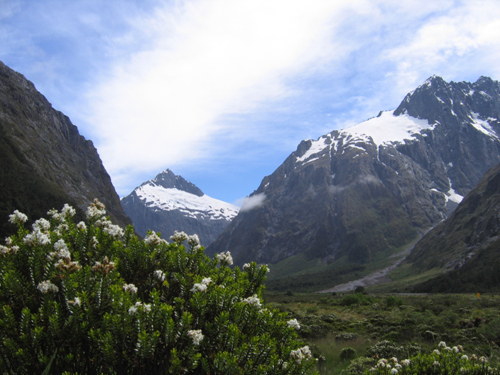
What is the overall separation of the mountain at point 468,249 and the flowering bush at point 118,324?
98702mm

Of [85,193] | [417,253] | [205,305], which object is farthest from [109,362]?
[417,253]

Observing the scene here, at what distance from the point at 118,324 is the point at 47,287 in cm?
125

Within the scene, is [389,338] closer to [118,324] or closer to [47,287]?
[118,324]

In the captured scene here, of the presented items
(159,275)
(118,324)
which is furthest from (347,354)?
(118,324)

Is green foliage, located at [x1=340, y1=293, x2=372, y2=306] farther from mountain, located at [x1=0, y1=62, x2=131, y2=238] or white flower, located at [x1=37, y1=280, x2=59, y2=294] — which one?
mountain, located at [x1=0, y1=62, x2=131, y2=238]

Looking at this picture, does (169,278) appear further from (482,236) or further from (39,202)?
(482,236)

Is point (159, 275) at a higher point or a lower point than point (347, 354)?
higher

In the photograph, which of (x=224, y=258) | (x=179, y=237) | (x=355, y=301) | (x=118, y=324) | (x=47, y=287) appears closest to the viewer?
(x=118, y=324)

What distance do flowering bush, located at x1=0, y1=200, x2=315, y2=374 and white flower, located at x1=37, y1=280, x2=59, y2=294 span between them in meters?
0.02

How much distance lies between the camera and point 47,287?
14.6 feet

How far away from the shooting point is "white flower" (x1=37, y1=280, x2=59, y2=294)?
442 cm

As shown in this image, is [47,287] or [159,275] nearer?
[47,287]

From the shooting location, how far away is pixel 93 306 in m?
4.48

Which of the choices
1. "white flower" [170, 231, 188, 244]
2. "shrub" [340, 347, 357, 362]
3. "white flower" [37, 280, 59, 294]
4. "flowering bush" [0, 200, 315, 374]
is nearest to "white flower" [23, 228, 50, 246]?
"flowering bush" [0, 200, 315, 374]
